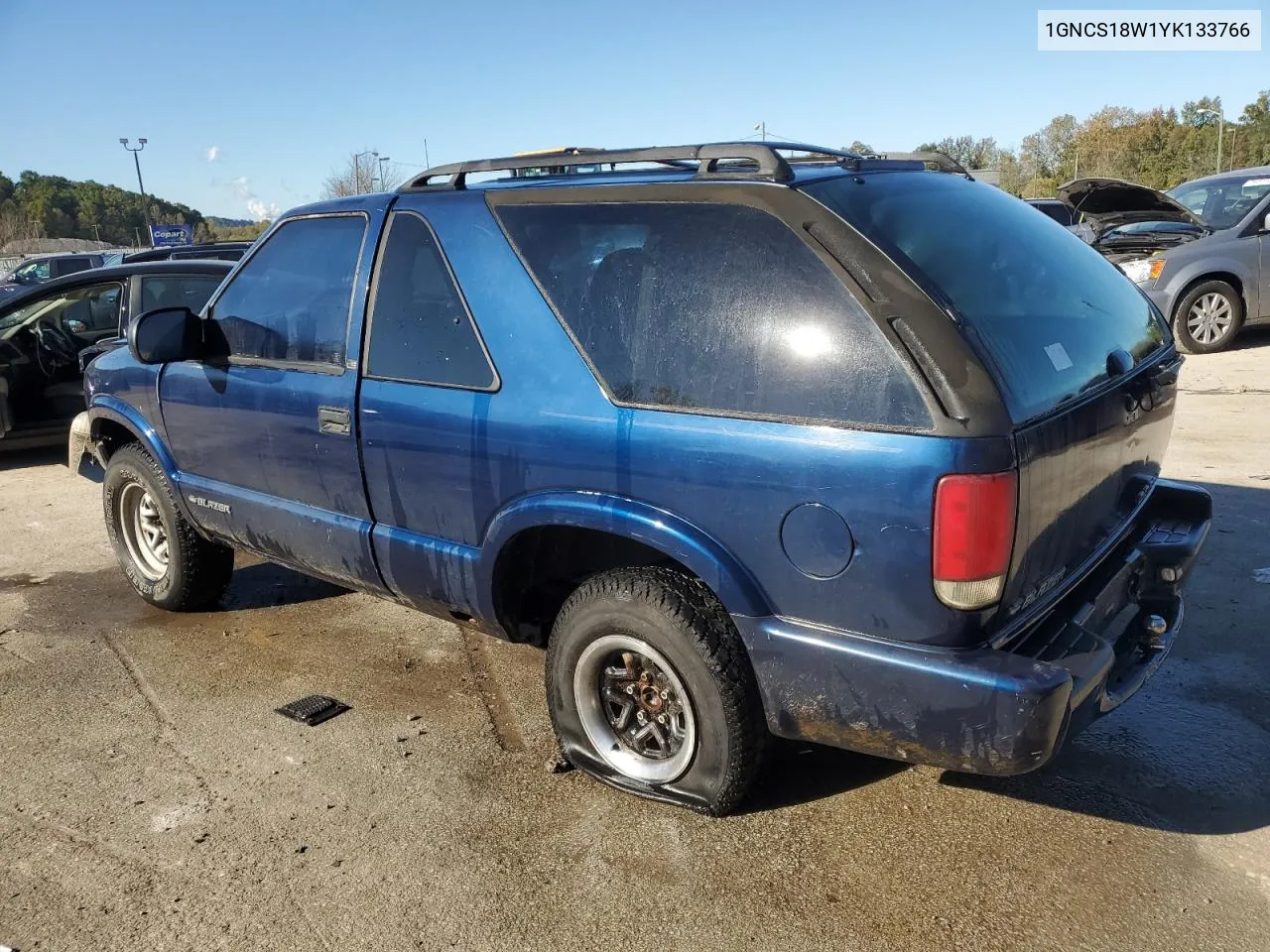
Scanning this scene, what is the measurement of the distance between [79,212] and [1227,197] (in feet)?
255

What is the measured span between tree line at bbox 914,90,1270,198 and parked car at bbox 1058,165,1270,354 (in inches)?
998

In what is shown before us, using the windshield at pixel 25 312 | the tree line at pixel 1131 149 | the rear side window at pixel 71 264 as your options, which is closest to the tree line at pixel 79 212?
the rear side window at pixel 71 264

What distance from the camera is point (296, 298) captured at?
150 inches

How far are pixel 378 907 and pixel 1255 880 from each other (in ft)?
7.56

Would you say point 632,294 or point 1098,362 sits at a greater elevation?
point 632,294

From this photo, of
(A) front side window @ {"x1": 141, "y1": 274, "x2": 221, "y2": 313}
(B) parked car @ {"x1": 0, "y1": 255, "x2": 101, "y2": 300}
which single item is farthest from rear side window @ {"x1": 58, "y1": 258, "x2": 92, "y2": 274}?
(A) front side window @ {"x1": 141, "y1": 274, "x2": 221, "y2": 313}

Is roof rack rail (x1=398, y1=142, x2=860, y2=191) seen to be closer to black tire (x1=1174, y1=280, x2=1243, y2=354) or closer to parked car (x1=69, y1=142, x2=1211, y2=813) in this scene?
parked car (x1=69, y1=142, x2=1211, y2=813)

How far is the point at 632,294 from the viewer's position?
109 inches

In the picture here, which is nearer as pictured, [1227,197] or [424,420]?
[424,420]

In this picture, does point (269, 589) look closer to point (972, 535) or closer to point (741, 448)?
point (741, 448)

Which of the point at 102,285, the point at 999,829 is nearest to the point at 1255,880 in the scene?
the point at 999,829

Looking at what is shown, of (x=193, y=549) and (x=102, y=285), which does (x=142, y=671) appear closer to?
(x=193, y=549)

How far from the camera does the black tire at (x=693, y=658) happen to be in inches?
104

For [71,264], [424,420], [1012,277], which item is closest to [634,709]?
[424,420]
